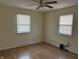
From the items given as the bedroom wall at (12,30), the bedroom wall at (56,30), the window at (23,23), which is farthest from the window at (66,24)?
the window at (23,23)

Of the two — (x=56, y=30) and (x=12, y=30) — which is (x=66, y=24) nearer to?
(x=56, y=30)

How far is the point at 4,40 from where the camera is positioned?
4215 mm

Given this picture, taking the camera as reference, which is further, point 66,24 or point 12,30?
point 12,30

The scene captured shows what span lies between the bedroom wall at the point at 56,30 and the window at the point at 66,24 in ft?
0.70

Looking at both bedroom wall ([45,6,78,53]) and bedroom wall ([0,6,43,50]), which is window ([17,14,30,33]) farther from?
bedroom wall ([45,6,78,53])

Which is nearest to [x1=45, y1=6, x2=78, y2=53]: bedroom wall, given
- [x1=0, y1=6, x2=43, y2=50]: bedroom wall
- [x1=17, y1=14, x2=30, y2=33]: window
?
[x1=0, y1=6, x2=43, y2=50]: bedroom wall

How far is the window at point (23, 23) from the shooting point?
187 inches

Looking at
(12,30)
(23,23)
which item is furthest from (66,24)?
(12,30)

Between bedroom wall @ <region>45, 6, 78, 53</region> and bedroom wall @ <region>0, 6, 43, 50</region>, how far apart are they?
93cm

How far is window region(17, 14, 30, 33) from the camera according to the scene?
4.74 m

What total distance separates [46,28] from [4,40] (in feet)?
10.2

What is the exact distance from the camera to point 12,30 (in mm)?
4465

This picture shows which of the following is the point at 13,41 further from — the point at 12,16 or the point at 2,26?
the point at 12,16

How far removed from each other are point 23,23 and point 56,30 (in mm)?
2225
